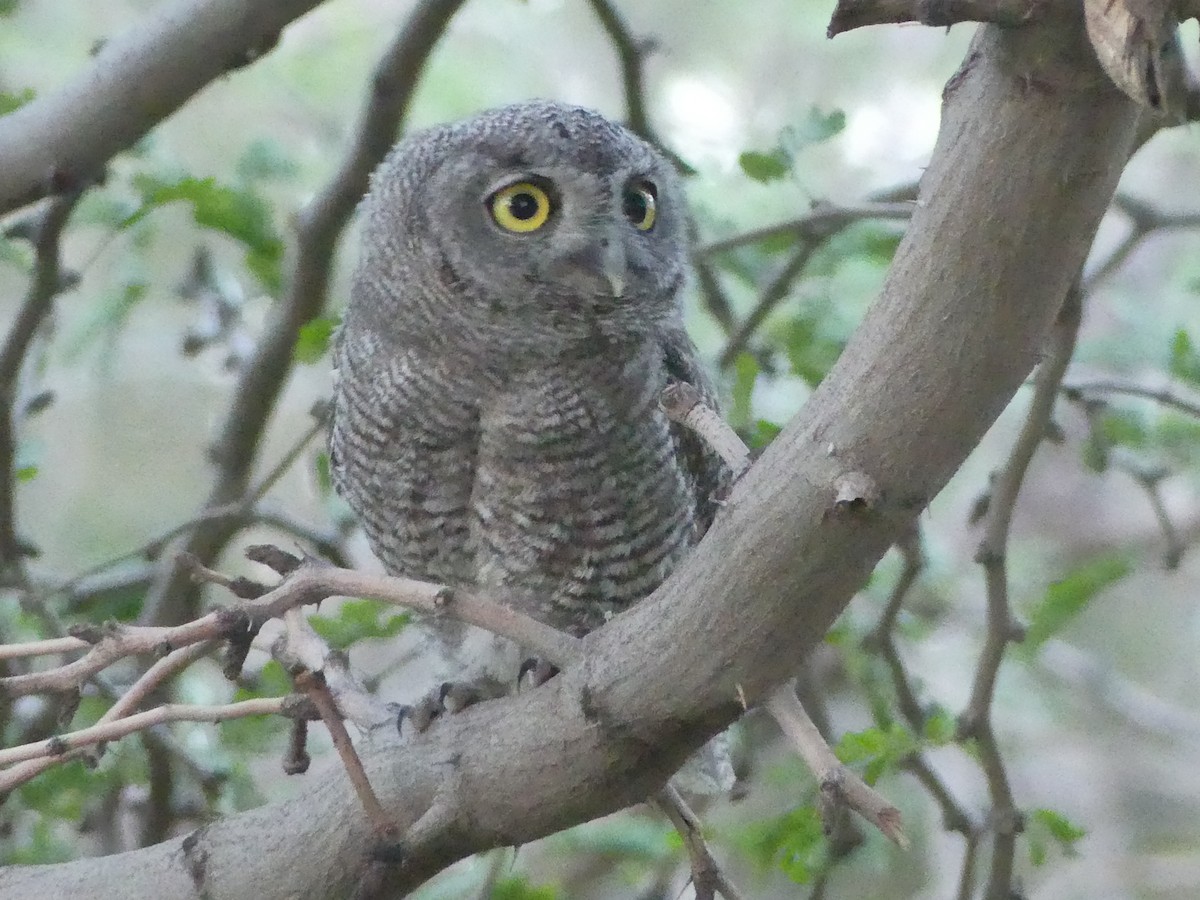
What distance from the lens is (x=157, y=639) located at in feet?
3.20

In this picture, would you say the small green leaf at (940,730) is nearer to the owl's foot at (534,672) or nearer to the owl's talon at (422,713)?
the owl's foot at (534,672)

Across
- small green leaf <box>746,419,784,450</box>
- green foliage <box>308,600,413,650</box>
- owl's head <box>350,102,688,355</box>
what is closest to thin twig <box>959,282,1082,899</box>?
small green leaf <box>746,419,784,450</box>

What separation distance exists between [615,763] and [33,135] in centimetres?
117

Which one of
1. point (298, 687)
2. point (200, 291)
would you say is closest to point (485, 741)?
point (298, 687)

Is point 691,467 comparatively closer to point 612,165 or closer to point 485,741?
point 612,165

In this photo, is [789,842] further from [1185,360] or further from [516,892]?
[1185,360]

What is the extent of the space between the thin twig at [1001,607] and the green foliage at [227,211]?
110 cm

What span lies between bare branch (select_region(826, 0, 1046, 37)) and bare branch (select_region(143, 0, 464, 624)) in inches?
54.3

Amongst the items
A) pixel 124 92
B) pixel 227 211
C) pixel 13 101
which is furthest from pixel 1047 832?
pixel 13 101

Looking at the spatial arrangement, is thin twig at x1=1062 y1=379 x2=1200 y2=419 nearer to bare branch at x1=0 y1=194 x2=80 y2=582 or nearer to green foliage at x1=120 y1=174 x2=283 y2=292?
green foliage at x1=120 y1=174 x2=283 y2=292

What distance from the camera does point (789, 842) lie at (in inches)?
59.5

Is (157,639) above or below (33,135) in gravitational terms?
below

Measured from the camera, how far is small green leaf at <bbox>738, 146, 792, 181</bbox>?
5.92ft

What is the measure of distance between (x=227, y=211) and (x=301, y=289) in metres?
0.26
